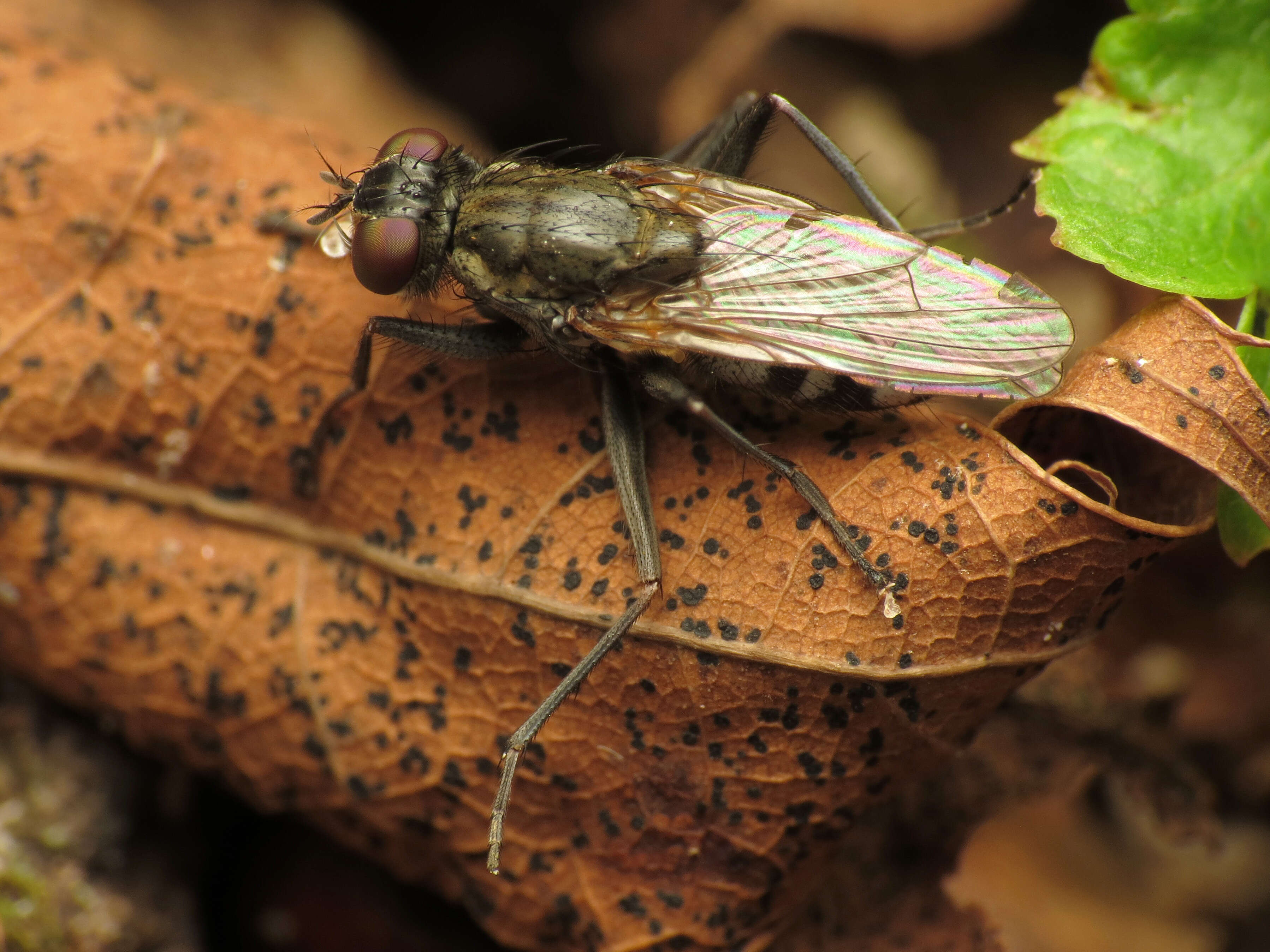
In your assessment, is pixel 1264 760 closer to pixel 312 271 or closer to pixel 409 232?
pixel 409 232

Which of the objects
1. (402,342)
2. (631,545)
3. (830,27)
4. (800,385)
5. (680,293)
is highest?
(830,27)

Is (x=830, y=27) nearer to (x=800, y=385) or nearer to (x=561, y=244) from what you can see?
(x=561, y=244)

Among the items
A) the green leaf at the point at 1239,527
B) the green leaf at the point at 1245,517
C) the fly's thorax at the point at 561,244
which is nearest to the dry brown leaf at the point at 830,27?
the fly's thorax at the point at 561,244

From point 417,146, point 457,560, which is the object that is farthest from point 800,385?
point 417,146

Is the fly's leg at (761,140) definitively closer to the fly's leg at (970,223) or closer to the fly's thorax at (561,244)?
Result: the fly's leg at (970,223)

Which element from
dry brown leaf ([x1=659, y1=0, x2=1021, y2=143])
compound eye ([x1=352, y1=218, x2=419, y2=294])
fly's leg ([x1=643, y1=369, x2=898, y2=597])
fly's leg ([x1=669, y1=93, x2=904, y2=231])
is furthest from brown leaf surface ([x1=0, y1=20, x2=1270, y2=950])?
dry brown leaf ([x1=659, y1=0, x2=1021, y2=143])

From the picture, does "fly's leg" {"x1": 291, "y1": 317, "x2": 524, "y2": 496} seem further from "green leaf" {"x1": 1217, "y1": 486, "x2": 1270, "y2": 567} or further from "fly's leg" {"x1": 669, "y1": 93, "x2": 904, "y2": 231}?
"green leaf" {"x1": 1217, "y1": 486, "x2": 1270, "y2": 567}

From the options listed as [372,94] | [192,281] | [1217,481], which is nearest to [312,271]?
[192,281]
